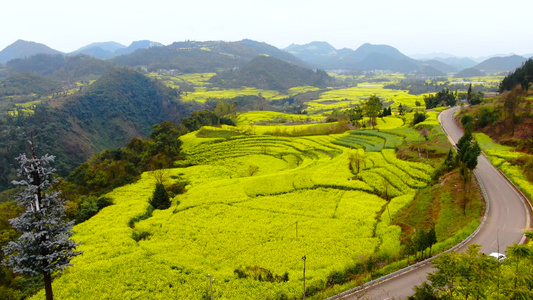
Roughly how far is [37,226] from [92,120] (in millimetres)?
107335

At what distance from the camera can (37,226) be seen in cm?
1305

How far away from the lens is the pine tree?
41.7 ft

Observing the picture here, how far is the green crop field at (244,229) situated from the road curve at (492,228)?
8.89ft

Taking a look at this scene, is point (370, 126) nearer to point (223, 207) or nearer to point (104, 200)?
point (223, 207)

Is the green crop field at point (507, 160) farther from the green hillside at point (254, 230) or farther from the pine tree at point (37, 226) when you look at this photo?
the pine tree at point (37, 226)

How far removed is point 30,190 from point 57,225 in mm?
1993

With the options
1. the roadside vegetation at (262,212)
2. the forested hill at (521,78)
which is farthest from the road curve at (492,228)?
the forested hill at (521,78)

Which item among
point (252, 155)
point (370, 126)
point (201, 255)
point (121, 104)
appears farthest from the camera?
point (121, 104)

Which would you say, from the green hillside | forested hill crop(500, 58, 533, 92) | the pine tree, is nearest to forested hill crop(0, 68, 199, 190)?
the green hillside

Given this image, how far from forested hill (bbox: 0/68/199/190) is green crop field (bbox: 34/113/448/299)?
121 feet

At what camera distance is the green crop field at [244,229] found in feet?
63.4

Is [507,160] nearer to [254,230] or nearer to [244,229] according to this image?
[254,230]

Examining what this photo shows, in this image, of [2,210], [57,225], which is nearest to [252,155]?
[2,210]

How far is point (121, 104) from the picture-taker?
400 feet
